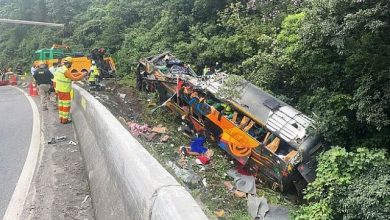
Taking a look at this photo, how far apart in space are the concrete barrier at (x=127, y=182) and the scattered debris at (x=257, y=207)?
285 centimetres

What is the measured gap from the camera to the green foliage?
595cm

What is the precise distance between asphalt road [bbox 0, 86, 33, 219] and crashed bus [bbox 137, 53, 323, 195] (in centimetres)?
381

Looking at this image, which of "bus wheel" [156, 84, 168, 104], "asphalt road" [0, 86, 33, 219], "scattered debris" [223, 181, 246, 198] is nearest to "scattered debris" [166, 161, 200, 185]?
"scattered debris" [223, 181, 246, 198]

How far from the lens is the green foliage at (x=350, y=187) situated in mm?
5949

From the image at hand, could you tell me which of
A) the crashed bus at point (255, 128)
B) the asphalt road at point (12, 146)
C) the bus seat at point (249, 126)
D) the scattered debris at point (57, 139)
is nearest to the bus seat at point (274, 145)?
the crashed bus at point (255, 128)

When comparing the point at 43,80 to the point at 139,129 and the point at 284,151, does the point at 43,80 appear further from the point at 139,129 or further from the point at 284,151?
the point at 284,151

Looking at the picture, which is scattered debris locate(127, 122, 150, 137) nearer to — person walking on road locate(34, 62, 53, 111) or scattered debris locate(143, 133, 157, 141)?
scattered debris locate(143, 133, 157, 141)

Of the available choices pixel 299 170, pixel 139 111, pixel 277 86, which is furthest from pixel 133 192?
pixel 139 111

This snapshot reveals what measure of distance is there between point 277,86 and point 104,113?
601 centimetres

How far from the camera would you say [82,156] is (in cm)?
669

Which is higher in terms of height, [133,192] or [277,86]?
[133,192]

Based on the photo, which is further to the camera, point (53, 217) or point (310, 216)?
point (310, 216)

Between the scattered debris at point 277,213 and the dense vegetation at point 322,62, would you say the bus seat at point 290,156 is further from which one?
the scattered debris at point 277,213

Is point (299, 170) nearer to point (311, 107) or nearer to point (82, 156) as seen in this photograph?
point (311, 107)
